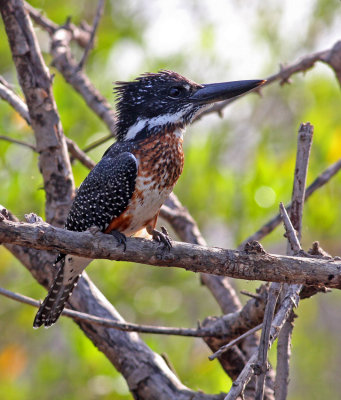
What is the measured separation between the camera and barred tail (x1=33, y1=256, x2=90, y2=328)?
Answer: 4.36m

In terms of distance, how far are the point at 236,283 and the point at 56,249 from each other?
5626 mm

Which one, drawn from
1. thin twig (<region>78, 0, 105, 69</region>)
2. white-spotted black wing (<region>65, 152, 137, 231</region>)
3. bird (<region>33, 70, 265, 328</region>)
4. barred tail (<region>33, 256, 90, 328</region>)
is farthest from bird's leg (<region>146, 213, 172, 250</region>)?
thin twig (<region>78, 0, 105, 69</region>)

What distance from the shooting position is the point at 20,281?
675 cm

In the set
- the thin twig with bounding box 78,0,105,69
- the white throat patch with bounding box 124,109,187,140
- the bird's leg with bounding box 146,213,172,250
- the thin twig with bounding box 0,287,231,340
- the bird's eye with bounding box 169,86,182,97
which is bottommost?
the thin twig with bounding box 0,287,231,340

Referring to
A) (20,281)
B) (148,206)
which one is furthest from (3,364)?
(148,206)

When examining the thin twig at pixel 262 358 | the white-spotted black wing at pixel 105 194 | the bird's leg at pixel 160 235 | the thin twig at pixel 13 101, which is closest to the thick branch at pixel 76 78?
the thin twig at pixel 13 101

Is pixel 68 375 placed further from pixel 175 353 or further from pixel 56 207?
pixel 56 207

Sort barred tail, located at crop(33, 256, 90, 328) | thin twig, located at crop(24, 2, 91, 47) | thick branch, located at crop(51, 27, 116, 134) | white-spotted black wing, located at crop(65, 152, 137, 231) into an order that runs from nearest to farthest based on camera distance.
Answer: white-spotted black wing, located at crop(65, 152, 137, 231)
barred tail, located at crop(33, 256, 90, 328)
thick branch, located at crop(51, 27, 116, 134)
thin twig, located at crop(24, 2, 91, 47)

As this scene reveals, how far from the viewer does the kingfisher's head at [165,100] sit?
453cm

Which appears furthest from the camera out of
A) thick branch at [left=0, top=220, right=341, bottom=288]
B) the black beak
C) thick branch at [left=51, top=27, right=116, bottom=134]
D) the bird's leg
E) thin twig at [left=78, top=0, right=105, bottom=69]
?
thick branch at [left=51, top=27, right=116, bottom=134]

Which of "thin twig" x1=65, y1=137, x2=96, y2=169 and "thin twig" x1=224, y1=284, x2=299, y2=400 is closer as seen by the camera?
"thin twig" x1=224, y1=284, x2=299, y2=400

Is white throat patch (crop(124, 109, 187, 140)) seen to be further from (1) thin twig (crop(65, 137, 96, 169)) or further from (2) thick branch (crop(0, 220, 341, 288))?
(2) thick branch (crop(0, 220, 341, 288))

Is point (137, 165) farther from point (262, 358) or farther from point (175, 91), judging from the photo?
point (262, 358)

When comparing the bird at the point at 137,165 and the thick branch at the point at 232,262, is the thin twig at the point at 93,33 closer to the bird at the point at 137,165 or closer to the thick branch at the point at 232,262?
the bird at the point at 137,165
